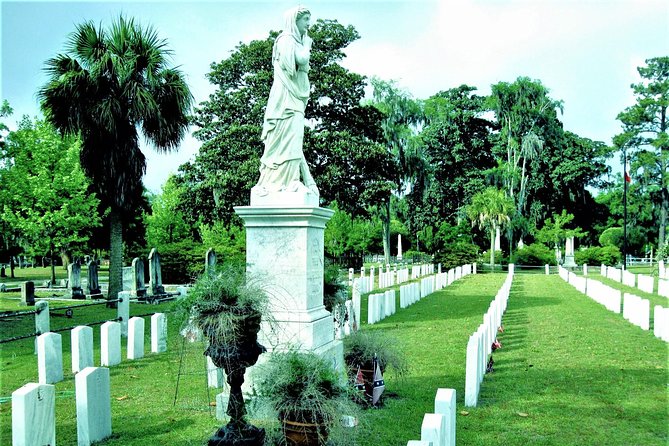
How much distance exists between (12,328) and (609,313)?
57.1 ft

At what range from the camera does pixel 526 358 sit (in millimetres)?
10289

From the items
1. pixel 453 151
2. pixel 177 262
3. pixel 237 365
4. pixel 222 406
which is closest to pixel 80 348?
pixel 222 406

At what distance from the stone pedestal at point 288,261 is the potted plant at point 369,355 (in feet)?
1.05

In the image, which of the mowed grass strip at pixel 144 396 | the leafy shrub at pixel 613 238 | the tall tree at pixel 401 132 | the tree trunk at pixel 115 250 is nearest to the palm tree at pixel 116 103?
the tree trunk at pixel 115 250

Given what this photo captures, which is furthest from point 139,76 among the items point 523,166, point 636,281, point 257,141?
point 523,166

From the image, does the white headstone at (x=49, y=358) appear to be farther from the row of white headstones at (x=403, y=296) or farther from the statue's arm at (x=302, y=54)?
the row of white headstones at (x=403, y=296)

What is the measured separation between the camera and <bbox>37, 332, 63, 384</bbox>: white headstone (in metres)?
8.34

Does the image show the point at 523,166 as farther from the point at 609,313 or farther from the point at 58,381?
the point at 58,381

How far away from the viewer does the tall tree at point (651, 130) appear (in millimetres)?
51000

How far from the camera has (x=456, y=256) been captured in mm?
40344

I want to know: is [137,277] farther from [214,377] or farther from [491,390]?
[491,390]

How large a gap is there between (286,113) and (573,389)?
575 cm

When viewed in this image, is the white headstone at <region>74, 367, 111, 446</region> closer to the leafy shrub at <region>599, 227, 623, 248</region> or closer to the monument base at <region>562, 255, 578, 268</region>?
the monument base at <region>562, 255, 578, 268</region>

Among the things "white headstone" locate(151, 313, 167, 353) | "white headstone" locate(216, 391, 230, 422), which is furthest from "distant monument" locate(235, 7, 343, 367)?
"white headstone" locate(151, 313, 167, 353)
